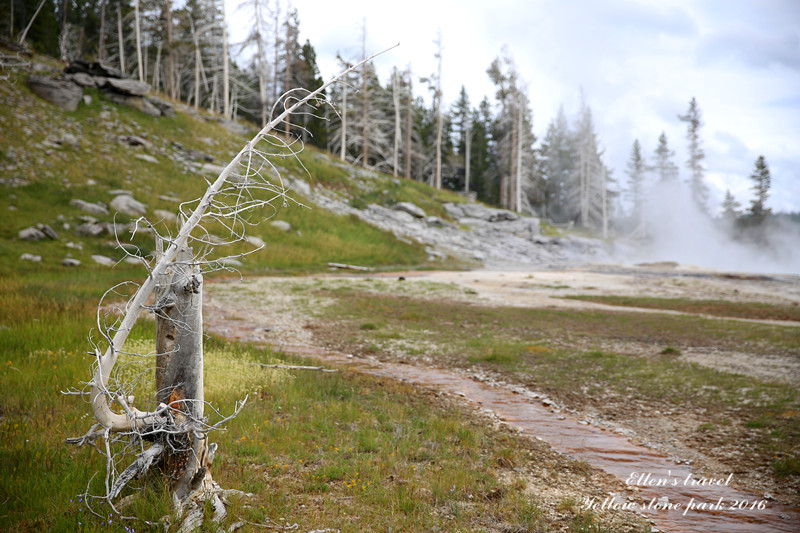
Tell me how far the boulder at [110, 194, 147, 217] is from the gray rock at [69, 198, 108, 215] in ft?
2.12

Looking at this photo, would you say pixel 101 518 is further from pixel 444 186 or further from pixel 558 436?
pixel 444 186

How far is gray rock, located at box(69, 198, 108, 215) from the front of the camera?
1011 inches

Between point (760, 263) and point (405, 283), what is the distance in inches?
2594

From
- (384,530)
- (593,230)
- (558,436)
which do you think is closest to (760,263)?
(593,230)

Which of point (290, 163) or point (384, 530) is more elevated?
point (290, 163)

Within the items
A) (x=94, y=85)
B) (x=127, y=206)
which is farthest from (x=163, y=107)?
(x=127, y=206)

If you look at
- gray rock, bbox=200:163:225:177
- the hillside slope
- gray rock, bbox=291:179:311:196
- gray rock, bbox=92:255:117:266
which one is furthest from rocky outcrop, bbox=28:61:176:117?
gray rock, bbox=92:255:117:266

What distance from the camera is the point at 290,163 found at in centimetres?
4925

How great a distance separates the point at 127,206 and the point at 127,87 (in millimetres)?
19271

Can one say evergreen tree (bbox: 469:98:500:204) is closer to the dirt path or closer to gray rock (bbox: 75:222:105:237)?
the dirt path

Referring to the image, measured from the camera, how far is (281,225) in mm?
35906

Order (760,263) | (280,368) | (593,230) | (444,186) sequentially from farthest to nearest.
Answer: (444,186), (593,230), (760,263), (280,368)

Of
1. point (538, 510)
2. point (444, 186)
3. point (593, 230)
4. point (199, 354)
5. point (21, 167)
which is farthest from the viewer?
point (444, 186)

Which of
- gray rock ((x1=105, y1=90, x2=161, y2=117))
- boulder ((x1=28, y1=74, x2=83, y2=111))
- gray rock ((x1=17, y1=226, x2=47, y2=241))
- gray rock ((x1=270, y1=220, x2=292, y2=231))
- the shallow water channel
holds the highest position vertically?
gray rock ((x1=105, y1=90, x2=161, y2=117))
